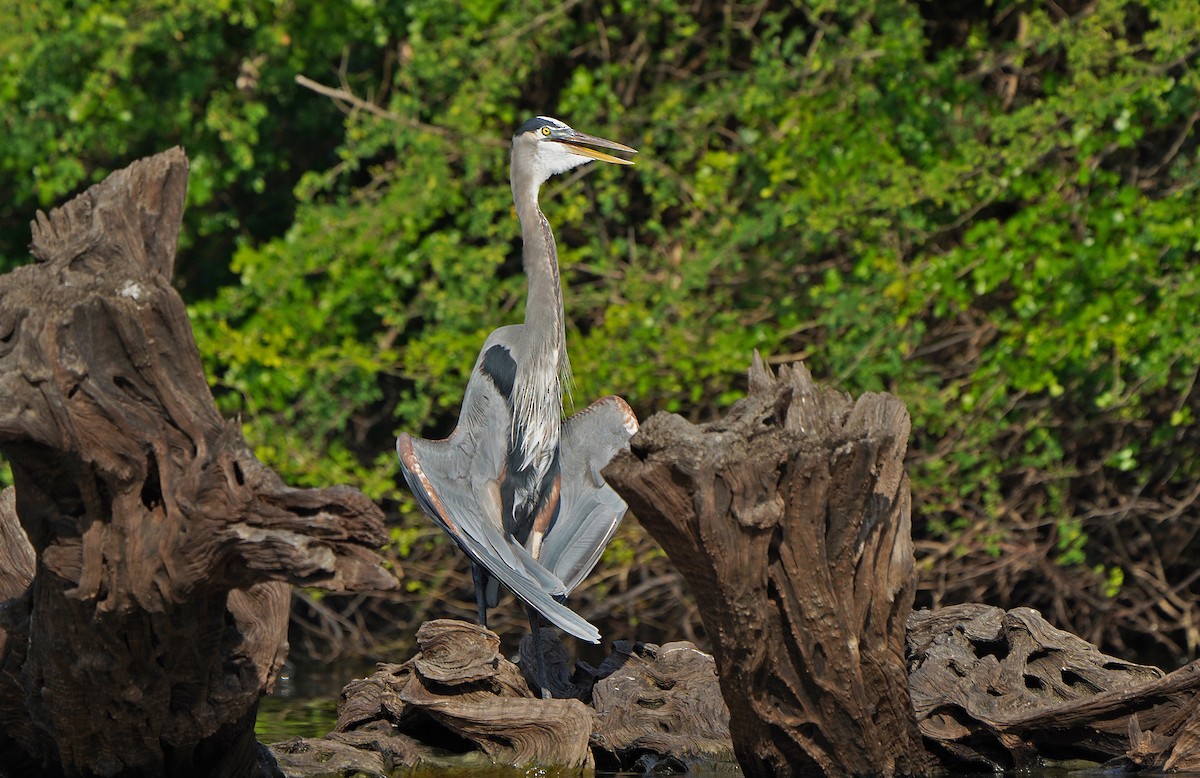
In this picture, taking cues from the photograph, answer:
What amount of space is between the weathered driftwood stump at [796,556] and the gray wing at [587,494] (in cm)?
155

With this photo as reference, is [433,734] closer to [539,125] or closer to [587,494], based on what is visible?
[587,494]

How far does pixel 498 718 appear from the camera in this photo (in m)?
5.11

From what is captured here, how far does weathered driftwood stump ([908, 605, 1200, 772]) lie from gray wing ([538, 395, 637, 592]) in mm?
1332

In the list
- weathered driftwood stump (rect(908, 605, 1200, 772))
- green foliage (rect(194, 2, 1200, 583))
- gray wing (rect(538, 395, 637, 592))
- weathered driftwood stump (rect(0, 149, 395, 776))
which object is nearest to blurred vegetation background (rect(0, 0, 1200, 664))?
green foliage (rect(194, 2, 1200, 583))

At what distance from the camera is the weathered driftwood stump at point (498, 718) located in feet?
16.6

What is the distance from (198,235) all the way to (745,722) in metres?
7.36

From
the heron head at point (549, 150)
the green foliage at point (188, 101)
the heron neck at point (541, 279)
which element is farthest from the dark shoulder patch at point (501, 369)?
the green foliage at point (188, 101)

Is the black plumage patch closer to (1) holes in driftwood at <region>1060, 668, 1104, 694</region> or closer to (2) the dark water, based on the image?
(2) the dark water

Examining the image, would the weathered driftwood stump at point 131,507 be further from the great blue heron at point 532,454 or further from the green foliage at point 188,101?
the green foliage at point 188,101

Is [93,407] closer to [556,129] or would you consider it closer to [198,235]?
[556,129]

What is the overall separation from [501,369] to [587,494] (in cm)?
65

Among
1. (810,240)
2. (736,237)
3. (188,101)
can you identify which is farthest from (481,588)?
(188,101)

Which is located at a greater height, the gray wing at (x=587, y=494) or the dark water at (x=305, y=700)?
the gray wing at (x=587, y=494)

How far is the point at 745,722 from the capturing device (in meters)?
4.39
